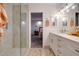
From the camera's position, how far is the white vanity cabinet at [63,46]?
1297 millimetres

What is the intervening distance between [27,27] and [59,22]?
38 centimetres

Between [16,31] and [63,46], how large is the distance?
56cm

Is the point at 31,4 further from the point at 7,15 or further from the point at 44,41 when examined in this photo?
the point at 44,41

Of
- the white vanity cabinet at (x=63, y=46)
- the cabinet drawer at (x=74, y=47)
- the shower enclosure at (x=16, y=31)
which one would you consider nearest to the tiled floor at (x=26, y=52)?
the shower enclosure at (x=16, y=31)

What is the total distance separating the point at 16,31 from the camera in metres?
1.42

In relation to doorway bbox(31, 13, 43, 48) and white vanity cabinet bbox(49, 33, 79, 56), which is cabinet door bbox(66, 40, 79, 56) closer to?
white vanity cabinet bbox(49, 33, 79, 56)

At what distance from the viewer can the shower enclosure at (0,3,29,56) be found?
4.49ft

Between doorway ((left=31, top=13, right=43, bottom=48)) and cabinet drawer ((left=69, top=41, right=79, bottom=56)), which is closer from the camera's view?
cabinet drawer ((left=69, top=41, right=79, bottom=56))

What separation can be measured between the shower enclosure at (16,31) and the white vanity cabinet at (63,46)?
12.4 inches

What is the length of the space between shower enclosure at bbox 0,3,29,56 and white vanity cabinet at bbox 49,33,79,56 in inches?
12.4

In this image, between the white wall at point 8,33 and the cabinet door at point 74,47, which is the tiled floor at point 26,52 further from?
the cabinet door at point 74,47

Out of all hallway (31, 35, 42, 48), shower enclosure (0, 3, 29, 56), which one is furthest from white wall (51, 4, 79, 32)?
shower enclosure (0, 3, 29, 56)

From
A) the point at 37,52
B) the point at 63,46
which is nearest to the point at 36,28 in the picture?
the point at 37,52

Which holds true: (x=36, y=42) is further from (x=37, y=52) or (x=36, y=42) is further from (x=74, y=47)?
(x=74, y=47)
